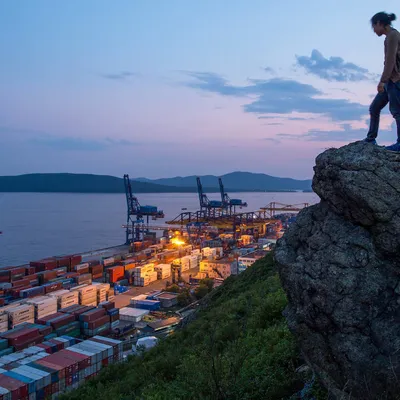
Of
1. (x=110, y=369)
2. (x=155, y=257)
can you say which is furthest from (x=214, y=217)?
(x=110, y=369)

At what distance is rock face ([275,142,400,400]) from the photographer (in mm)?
1798

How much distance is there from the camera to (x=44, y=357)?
9.29 meters

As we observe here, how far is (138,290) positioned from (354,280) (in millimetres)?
20735

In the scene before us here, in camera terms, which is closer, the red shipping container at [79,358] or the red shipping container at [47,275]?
the red shipping container at [79,358]

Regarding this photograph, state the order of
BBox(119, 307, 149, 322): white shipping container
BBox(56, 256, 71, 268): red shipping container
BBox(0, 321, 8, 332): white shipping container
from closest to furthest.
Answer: BBox(0, 321, 8, 332): white shipping container, BBox(119, 307, 149, 322): white shipping container, BBox(56, 256, 71, 268): red shipping container

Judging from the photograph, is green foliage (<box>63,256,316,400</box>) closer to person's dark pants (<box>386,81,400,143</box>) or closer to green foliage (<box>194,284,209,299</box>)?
person's dark pants (<box>386,81,400,143</box>)

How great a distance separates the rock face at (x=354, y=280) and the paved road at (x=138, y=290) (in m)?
17.2

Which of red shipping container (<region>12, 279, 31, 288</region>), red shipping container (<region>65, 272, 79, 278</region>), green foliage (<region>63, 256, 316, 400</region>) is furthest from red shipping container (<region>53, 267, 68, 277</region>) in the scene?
green foliage (<region>63, 256, 316, 400</region>)

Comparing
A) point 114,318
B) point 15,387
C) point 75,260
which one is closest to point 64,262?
point 75,260

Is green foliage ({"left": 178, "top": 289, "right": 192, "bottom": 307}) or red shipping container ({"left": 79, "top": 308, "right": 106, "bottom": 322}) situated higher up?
red shipping container ({"left": 79, "top": 308, "right": 106, "bottom": 322})

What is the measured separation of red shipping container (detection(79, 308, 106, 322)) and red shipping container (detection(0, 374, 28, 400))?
5.67m

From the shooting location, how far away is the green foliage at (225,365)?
7.98ft

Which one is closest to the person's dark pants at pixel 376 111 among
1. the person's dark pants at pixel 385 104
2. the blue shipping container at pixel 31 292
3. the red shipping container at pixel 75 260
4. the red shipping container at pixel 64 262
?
the person's dark pants at pixel 385 104

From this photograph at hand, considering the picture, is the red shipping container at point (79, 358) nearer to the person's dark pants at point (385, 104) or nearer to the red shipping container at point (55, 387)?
the red shipping container at point (55, 387)
